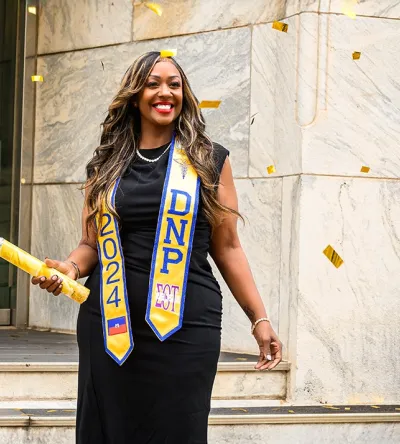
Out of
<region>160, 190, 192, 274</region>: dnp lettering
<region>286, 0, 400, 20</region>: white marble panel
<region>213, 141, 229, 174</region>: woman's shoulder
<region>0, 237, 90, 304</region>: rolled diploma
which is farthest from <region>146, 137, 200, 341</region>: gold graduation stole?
<region>286, 0, 400, 20</region>: white marble panel

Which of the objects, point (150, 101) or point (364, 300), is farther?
point (364, 300)

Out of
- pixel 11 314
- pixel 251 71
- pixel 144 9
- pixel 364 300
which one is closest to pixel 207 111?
pixel 251 71

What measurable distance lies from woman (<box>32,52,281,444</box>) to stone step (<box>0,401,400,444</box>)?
1.86 m

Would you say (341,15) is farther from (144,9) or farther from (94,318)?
(94,318)

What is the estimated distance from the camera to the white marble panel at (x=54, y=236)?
7906mm

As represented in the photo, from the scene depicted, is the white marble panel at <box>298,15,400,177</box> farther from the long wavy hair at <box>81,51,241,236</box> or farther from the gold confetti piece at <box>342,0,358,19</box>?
the long wavy hair at <box>81,51,241,236</box>

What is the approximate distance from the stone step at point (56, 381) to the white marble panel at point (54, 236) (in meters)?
1.77

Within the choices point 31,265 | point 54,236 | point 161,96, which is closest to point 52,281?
point 31,265

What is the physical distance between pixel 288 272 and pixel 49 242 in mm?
2240

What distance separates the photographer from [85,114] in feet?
25.7

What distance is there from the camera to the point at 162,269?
3.51m

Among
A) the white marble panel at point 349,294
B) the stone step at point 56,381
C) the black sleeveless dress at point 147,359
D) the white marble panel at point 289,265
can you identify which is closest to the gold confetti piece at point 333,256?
the white marble panel at point 349,294

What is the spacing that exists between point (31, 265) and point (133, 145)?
0.58 meters

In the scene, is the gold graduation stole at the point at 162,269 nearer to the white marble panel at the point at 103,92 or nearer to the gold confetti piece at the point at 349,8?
the gold confetti piece at the point at 349,8
